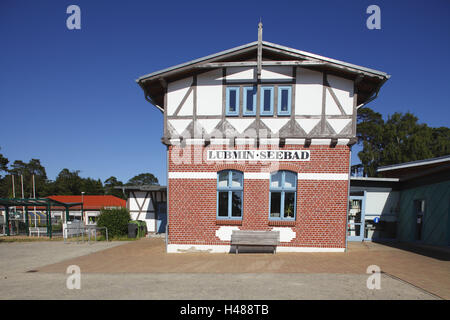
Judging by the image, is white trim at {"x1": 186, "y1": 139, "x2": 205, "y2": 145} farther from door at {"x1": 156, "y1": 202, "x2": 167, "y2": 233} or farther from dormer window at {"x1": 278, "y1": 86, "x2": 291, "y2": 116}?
door at {"x1": 156, "y1": 202, "x2": 167, "y2": 233}

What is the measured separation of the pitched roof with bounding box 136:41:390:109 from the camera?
8.50 m

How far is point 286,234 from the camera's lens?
28.9 feet

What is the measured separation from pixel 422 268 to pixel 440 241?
4393mm

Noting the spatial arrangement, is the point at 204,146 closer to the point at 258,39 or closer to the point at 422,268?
the point at 258,39

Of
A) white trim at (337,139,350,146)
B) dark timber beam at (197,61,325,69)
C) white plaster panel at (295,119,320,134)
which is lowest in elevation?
white trim at (337,139,350,146)

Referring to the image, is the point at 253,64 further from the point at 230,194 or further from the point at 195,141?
the point at 230,194

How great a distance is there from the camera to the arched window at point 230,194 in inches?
356

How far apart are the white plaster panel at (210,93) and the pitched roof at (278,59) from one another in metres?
0.38

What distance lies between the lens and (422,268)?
661 cm

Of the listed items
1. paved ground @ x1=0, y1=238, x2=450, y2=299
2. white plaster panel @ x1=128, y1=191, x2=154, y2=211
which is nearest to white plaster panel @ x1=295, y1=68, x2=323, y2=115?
paved ground @ x1=0, y1=238, x2=450, y2=299

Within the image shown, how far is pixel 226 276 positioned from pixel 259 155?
14.2ft

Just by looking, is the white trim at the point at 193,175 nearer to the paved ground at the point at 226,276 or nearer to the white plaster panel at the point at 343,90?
the paved ground at the point at 226,276

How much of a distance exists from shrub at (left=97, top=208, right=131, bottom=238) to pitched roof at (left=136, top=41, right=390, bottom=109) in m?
7.05

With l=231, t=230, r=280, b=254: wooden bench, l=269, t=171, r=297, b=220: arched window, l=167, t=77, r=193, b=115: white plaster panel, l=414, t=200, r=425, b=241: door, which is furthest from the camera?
l=414, t=200, r=425, b=241: door
